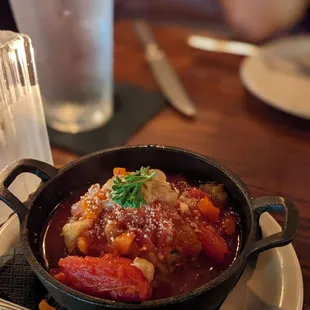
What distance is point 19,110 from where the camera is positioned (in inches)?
44.1

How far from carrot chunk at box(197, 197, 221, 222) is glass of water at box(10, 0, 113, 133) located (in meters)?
0.63

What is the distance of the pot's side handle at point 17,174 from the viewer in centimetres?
83

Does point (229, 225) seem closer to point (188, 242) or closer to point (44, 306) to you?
point (188, 242)

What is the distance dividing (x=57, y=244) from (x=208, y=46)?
1.14 meters

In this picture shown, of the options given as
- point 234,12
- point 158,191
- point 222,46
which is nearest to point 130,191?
point 158,191

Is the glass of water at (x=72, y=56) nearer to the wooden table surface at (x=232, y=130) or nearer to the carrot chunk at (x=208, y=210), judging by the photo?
the wooden table surface at (x=232, y=130)

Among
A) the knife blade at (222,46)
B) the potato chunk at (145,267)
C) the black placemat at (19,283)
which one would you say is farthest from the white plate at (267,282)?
the knife blade at (222,46)

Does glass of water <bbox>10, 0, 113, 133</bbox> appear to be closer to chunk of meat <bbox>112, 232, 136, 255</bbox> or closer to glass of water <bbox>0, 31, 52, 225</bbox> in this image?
glass of water <bbox>0, 31, 52, 225</bbox>

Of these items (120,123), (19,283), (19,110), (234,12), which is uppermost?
(19,110)

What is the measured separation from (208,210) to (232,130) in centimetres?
58

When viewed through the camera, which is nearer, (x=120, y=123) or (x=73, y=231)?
(x=73, y=231)

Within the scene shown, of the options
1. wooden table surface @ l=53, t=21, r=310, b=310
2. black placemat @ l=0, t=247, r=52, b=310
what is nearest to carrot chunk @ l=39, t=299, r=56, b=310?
black placemat @ l=0, t=247, r=52, b=310

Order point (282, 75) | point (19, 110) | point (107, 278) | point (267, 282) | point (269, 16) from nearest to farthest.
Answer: point (107, 278) < point (267, 282) < point (19, 110) < point (282, 75) < point (269, 16)

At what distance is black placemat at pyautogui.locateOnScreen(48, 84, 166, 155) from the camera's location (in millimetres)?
1364
